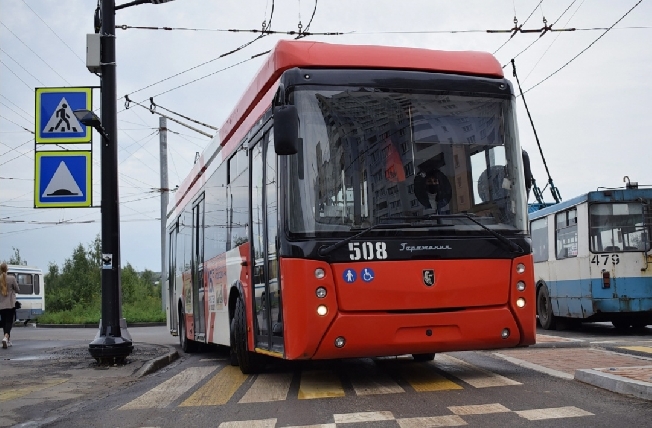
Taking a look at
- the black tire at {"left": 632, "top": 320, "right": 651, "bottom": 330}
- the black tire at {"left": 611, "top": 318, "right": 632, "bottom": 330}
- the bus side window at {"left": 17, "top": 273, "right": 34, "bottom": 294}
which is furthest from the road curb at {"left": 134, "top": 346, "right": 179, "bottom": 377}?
the bus side window at {"left": 17, "top": 273, "right": 34, "bottom": 294}

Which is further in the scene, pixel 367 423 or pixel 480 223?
pixel 480 223

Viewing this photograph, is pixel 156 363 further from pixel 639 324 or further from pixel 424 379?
pixel 639 324

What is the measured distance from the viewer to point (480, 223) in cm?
827

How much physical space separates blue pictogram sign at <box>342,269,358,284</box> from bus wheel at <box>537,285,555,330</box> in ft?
39.2

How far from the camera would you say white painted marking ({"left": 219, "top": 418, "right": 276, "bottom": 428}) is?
253 inches

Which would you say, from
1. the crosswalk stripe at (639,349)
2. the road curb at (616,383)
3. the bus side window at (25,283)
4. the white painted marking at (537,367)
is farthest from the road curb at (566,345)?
the bus side window at (25,283)

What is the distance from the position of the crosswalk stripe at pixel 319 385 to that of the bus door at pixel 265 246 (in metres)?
0.51

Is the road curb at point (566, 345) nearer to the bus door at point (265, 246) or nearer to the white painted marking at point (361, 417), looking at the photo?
the bus door at point (265, 246)

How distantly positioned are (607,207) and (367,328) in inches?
394

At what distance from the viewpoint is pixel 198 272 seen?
45.9ft

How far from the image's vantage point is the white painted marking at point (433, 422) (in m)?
6.11

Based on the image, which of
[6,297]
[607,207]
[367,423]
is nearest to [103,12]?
[6,297]

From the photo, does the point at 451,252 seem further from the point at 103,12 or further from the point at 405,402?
the point at 103,12

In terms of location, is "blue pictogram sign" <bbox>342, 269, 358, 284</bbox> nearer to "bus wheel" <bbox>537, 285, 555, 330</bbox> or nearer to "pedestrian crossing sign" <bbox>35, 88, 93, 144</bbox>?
"pedestrian crossing sign" <bbox>35, 88, 93, 144</bbox>
